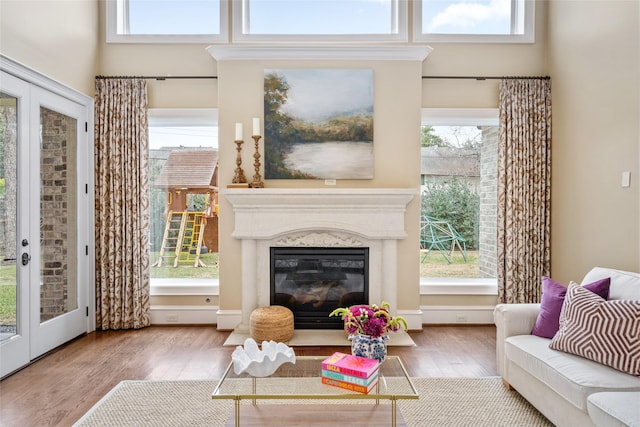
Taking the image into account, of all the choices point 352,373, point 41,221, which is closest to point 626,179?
point 352,373

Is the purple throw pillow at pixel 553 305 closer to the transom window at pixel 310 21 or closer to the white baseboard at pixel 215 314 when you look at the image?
the white baseboard at pixel 215 314

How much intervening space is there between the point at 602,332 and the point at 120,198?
166 inches

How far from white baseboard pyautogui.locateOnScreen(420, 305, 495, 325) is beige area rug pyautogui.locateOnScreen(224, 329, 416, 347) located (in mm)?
532

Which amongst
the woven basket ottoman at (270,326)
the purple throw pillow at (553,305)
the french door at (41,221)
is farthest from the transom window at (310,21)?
the purple throw pillow at (553,305)

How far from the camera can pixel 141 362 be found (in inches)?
137

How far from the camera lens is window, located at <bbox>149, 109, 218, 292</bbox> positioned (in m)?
4.67

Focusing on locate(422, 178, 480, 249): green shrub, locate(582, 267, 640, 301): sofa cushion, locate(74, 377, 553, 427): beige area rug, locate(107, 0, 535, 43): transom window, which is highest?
locate(107, 0, 535, 43): transom window

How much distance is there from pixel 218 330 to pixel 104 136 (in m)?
2.31

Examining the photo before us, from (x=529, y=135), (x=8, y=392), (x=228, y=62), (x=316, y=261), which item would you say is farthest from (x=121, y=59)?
(x=529, y=135)

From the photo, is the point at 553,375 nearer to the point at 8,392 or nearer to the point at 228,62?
the point at 8,392

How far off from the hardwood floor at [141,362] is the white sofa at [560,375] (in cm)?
60

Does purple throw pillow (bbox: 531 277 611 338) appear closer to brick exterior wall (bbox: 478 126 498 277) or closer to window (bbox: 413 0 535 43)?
brick exterior wall (bbox: 478 126 498 277)

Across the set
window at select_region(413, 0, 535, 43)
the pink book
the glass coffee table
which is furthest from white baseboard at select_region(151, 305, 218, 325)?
window at select_region(413, 0, 535, 43)

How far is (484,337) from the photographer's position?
412 cm
